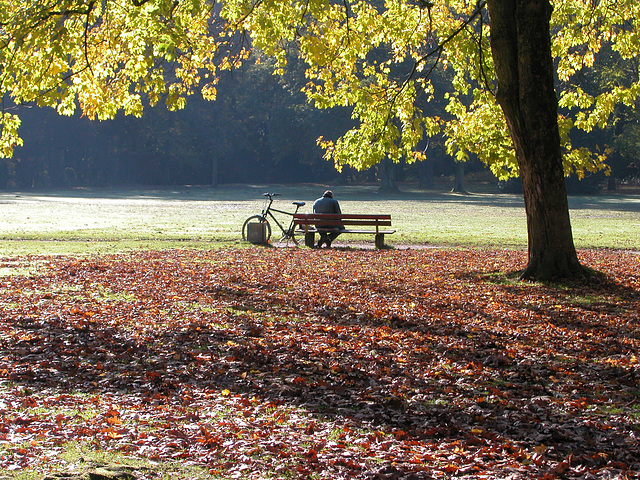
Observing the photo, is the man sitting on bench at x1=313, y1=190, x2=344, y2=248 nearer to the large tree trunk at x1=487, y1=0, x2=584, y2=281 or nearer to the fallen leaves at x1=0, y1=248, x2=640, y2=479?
the fallen leaves at x1=0, y1=248, x2=640, y2=479

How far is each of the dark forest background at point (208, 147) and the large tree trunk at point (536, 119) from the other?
54937 mm

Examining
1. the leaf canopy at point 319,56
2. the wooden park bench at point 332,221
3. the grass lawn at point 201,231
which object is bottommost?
the grass lawn at point 201,231

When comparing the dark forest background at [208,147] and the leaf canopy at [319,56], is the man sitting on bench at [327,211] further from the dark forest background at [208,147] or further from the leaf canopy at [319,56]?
the dark forest background at [208,147]

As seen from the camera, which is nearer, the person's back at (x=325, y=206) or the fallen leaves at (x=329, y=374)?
the fallen leaves at (x=329, y=374)

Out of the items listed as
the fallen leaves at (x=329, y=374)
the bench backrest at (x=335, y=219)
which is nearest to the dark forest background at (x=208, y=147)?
the bench backrest at (x=335, y=219)

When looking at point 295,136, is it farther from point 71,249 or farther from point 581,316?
point 581,316

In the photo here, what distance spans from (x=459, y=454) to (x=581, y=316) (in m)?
5.14

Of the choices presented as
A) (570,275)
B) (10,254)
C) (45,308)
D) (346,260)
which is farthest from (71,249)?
(570,275)

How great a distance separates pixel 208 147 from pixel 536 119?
6900 centimetres

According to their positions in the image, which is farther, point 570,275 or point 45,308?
point 570,275

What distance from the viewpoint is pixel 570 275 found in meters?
11.7

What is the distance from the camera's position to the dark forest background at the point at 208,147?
73438 millimetres

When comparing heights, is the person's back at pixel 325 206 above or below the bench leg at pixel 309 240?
above

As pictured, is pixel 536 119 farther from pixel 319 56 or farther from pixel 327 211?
pixel 327 211
